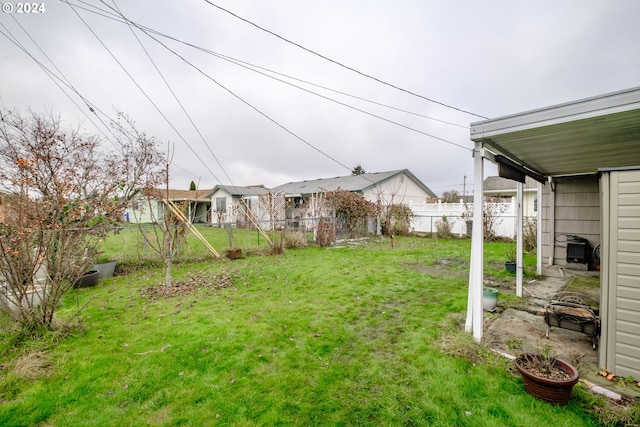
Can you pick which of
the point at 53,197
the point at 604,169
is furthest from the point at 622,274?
the point at 53,197

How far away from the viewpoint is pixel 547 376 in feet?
8.09

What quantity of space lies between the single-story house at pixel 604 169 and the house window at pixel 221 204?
21850 mm

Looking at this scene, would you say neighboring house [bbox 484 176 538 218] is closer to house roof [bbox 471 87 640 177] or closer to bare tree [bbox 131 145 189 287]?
house roof [bbox 471 87 640 177]

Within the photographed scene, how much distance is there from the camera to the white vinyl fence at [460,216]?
42.2ft

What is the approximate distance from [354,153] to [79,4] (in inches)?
611

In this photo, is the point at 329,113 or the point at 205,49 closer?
the point at 205,49

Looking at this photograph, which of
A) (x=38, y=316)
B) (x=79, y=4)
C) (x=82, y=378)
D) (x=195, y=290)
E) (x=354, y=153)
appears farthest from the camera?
(x=354, y=153)

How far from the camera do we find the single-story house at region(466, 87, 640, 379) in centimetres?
248

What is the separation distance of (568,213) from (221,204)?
22.8m

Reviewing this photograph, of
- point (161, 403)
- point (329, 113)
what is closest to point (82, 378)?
point (161, 403)

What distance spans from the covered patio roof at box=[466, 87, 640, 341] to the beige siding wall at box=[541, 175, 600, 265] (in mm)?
3034

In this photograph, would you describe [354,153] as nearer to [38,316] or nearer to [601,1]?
[601,1]

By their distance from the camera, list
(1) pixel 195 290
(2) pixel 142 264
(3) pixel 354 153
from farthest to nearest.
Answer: (3) pixel 354 153
(2) pixel 142 264
(1) pixel 195 290

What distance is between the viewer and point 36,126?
5406 mm
